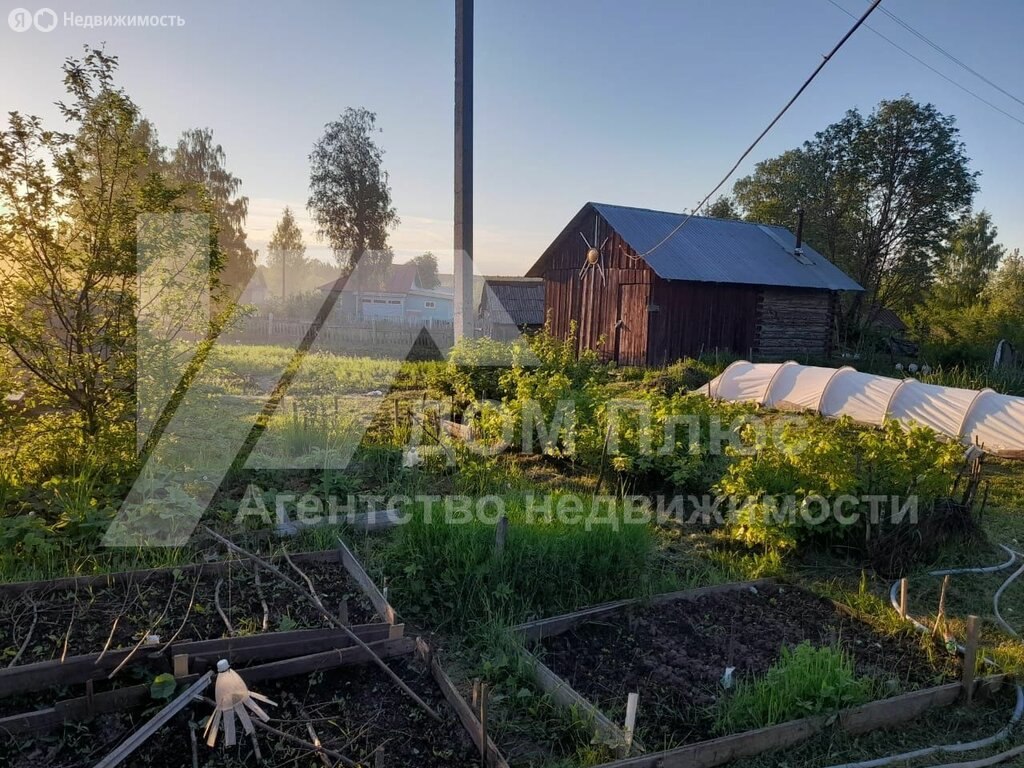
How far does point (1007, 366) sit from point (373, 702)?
15486 mm

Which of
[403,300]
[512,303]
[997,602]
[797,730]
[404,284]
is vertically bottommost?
[997,602]

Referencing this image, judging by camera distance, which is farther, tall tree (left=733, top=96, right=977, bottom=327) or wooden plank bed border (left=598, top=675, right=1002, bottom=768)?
tall tree (left=733, top=96, right=977, bottom=327)

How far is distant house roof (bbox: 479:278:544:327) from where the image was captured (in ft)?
103

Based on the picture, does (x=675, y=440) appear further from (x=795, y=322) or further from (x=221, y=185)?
(x=221, y=185)

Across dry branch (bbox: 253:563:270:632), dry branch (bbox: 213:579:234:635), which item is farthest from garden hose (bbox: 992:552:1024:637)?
dry branch (bbox: 213:579:234:635)

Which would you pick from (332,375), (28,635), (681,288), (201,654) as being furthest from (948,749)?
(681,288)

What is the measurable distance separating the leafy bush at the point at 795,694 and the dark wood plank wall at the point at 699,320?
498 inches

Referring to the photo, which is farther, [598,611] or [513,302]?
[513,302]

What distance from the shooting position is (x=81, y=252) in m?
4.43

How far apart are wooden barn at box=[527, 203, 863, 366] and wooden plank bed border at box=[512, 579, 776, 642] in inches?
413

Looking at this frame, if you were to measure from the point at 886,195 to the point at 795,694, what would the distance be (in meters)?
27.4

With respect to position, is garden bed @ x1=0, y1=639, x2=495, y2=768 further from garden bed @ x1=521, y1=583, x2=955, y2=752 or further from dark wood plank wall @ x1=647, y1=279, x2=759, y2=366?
dark wood plank wall @ x1=647, y1=279, x2=759, y2=366

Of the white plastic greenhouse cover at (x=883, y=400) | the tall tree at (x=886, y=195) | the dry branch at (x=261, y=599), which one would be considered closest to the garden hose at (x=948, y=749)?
the dry branch at (x=261, y=599)

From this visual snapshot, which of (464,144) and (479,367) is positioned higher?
(464,144)
